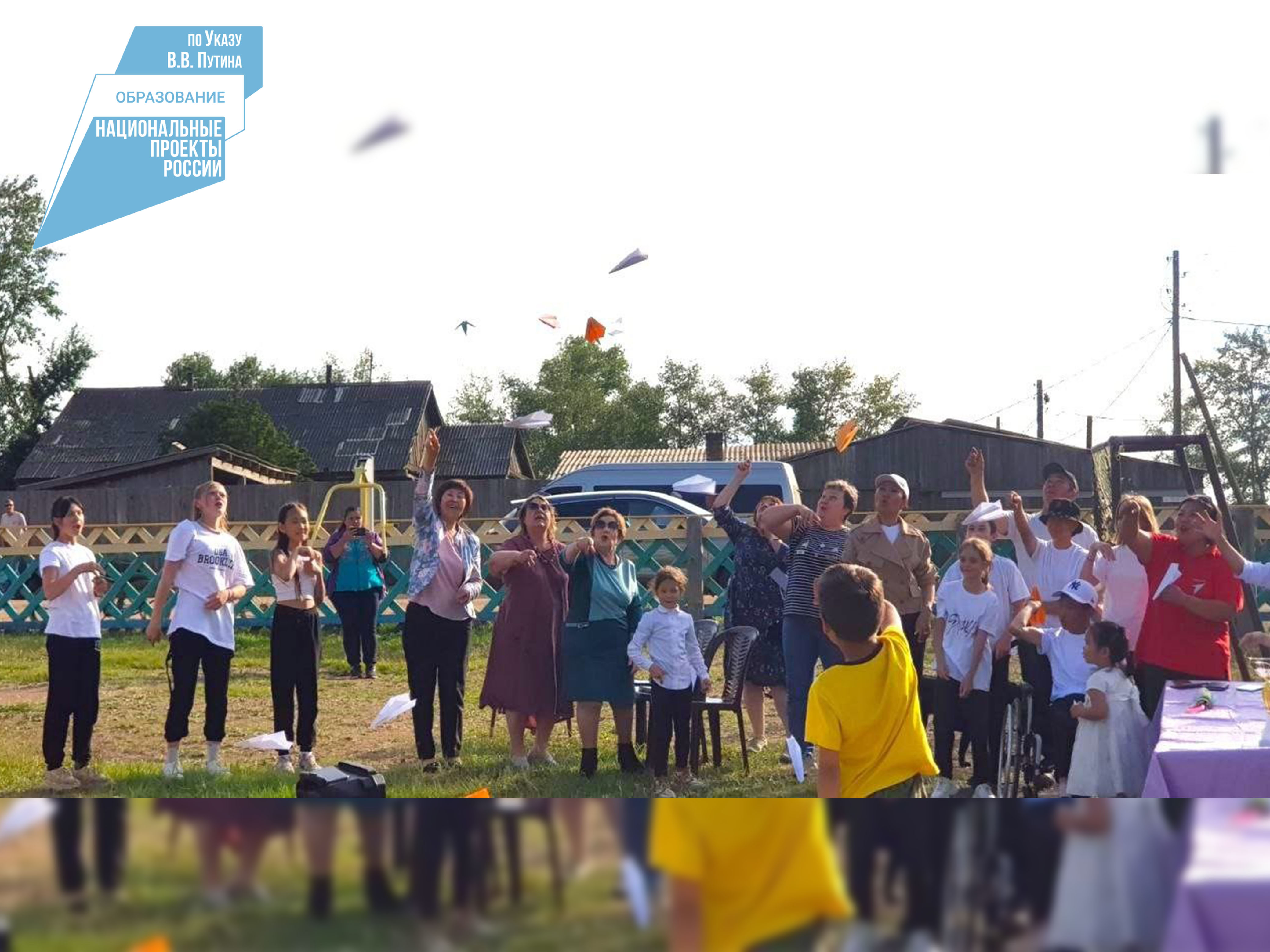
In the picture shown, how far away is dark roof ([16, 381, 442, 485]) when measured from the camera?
132 ft

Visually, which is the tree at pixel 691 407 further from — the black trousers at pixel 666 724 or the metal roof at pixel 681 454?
the black trousers at pixel 666 724

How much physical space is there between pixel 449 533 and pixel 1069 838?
6204 millimetres

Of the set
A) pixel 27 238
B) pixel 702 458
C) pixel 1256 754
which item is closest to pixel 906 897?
pixel 1256 754

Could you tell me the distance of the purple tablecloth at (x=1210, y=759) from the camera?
390 centimetres

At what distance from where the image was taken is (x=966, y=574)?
20.6ft

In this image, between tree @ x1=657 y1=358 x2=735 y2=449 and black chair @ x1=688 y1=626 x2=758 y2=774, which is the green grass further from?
tree @ x1=657 y1=358 x2=735 y2=449

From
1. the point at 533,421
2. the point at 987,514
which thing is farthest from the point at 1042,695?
the point at 533,421

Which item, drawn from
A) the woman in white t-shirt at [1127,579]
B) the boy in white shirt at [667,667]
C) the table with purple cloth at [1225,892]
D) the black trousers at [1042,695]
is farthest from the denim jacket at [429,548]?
the table with purple cloth at [1225,892]

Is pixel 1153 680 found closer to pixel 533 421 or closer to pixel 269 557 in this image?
pixel 533 421

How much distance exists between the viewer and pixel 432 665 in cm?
712

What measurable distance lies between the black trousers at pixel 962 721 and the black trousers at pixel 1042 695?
9.1 inches

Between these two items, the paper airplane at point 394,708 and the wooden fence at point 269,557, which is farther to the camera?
the wooden fence at point 269,557

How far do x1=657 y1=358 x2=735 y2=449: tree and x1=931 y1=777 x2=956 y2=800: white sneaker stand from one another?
5370cm

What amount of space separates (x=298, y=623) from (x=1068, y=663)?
Answer: 3679mm
